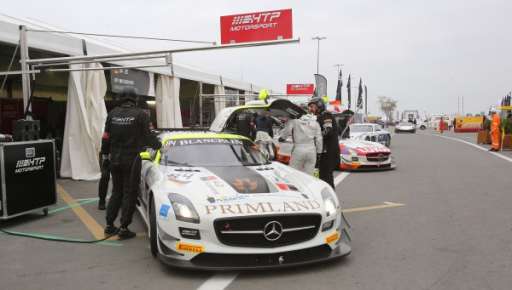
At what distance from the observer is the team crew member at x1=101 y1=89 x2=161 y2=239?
5.14 m

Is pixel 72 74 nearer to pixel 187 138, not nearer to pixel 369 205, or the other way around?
pixel 187 138

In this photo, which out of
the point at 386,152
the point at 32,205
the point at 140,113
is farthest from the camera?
the point at 386,152

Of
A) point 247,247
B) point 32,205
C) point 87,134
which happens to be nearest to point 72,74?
point 87,134

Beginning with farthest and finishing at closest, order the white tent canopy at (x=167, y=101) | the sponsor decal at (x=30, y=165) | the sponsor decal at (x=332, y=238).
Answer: the white tent canopy at (x=167, y=101) < the sponsor decal at (x=30, y=165) < the sponsor decal at (x=332, y=238)

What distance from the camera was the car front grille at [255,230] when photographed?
3.80m

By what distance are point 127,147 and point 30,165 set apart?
6.15 ft

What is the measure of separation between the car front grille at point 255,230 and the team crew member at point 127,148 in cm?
175

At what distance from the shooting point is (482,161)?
1398 centimetres

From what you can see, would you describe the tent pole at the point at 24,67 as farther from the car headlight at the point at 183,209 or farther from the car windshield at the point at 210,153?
the car headlight at the point at 183,209

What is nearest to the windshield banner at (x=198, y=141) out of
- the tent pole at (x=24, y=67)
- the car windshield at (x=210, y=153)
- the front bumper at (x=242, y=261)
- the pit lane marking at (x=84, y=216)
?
the car windshield at (x=210, y=153)

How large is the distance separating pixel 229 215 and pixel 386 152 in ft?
29.7

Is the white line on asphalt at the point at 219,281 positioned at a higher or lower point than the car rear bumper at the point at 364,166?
higher

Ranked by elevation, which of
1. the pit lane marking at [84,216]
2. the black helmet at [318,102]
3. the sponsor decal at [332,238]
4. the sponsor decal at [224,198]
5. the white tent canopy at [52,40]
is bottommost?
the pit lane marking at [84,216]

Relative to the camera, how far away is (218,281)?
3713 mm
